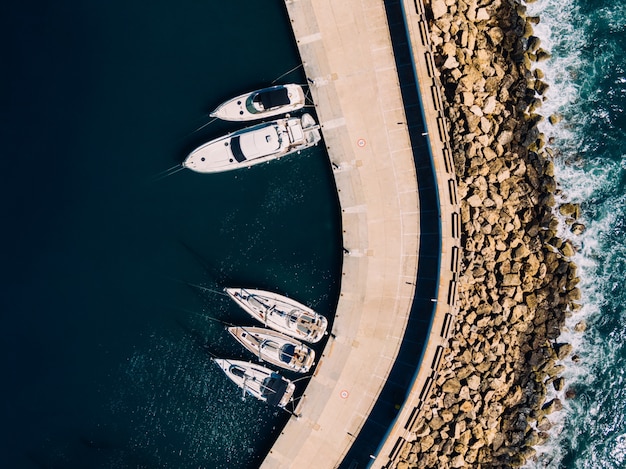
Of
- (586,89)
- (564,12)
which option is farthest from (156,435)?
(564,12)

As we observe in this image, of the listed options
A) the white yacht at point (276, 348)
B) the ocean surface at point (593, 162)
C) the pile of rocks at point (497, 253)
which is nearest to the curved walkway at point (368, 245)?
the white yacht at point (276, 348)

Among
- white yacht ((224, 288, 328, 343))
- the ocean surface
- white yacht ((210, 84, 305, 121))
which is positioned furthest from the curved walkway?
the ocean surface

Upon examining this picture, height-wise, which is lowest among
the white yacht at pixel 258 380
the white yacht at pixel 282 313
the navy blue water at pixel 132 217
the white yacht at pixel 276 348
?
the white yacht at pixel 258 380

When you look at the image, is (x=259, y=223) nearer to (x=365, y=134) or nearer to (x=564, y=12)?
(x=365, y=134)

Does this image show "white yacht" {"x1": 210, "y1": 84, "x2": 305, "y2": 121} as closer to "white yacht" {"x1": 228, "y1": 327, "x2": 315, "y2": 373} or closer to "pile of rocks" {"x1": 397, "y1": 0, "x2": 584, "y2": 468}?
"pile of rocks" {"x1": 397, "y1": 0, "x2": 584, "y2": 468}

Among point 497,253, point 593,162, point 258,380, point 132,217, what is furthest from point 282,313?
point 593,162

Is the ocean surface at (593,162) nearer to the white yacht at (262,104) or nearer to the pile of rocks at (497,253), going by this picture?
the pile of rocks at (497,253)

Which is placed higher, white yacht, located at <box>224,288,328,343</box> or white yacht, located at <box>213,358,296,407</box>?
white yacht, located at <box>224,288,328,343</box>
